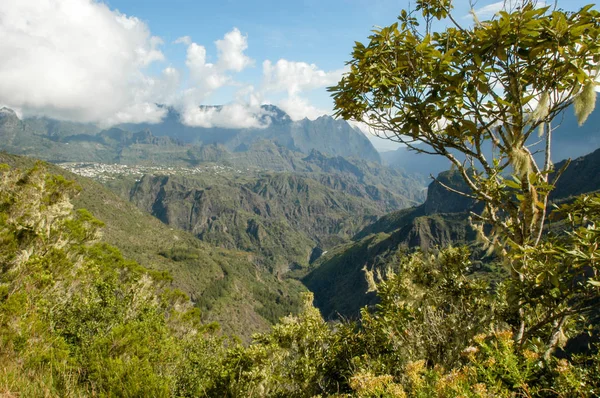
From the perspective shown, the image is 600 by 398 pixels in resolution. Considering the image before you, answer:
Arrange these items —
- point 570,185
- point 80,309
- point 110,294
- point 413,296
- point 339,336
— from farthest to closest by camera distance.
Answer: point 570,185, point 110,294, point 80,309, point 339,336, point 413,296

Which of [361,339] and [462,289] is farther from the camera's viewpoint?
[361,339]

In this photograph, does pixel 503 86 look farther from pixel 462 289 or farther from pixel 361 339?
pixel 361 339

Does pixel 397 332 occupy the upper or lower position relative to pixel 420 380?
lower

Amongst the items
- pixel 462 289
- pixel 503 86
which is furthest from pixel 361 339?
pixel 503 86

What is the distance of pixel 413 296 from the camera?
7.04 meters

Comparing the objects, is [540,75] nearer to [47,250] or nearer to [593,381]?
[593,381]

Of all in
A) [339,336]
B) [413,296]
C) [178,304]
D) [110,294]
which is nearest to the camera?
[413,296]

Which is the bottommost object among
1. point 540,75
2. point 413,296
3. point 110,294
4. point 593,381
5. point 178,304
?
point 178,304

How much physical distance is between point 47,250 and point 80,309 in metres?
3.79

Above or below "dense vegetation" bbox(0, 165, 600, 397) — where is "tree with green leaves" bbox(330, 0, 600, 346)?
above

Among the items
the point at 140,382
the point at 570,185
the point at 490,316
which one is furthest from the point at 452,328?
the point at 570,185

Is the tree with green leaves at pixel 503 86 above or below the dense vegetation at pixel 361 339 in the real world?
above

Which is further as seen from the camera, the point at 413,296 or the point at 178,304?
the point at 178,304

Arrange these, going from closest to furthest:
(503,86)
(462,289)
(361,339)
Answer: (503,86), (462,289), (361,339)
